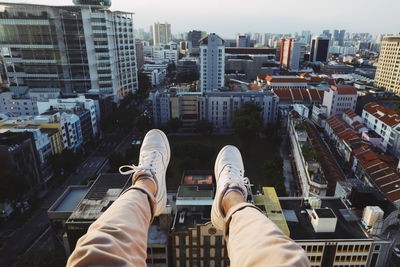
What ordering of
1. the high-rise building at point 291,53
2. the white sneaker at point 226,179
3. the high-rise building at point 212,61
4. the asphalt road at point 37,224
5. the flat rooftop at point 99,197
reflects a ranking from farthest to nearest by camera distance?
1. the high-rise building at point 291,53
2. the high-rise building at point 212,61
3. the asphalt road at point 37,224
4. the flat rooftop at point 99,197
5. the white sneaker at point 226,179

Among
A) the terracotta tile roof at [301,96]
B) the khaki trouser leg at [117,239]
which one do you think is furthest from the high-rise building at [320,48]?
the khaki trouser leg at [117,239]

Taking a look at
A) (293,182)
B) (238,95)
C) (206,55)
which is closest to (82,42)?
(206,55)

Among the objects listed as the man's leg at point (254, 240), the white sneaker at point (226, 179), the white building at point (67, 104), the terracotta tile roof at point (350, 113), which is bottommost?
the terracotta tile roof at point (350, 113)

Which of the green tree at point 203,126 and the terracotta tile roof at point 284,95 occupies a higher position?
the terracotta tile roof at point 284,95

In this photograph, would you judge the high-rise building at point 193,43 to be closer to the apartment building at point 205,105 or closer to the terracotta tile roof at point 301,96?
the terracotta tile roof at point 301,96

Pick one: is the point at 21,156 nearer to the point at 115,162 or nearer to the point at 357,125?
the point at 115,162

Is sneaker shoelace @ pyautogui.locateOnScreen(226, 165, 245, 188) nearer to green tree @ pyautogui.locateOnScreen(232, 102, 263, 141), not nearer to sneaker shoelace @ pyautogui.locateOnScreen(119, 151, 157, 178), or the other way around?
sneaker shoelace @ pyautogui.locateOnScreen(119, 151, 157, 178)

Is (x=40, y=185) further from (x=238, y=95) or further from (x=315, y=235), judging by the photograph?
(x=238, y=95)

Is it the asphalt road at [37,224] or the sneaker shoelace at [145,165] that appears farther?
the asphalt road at [37,224]
